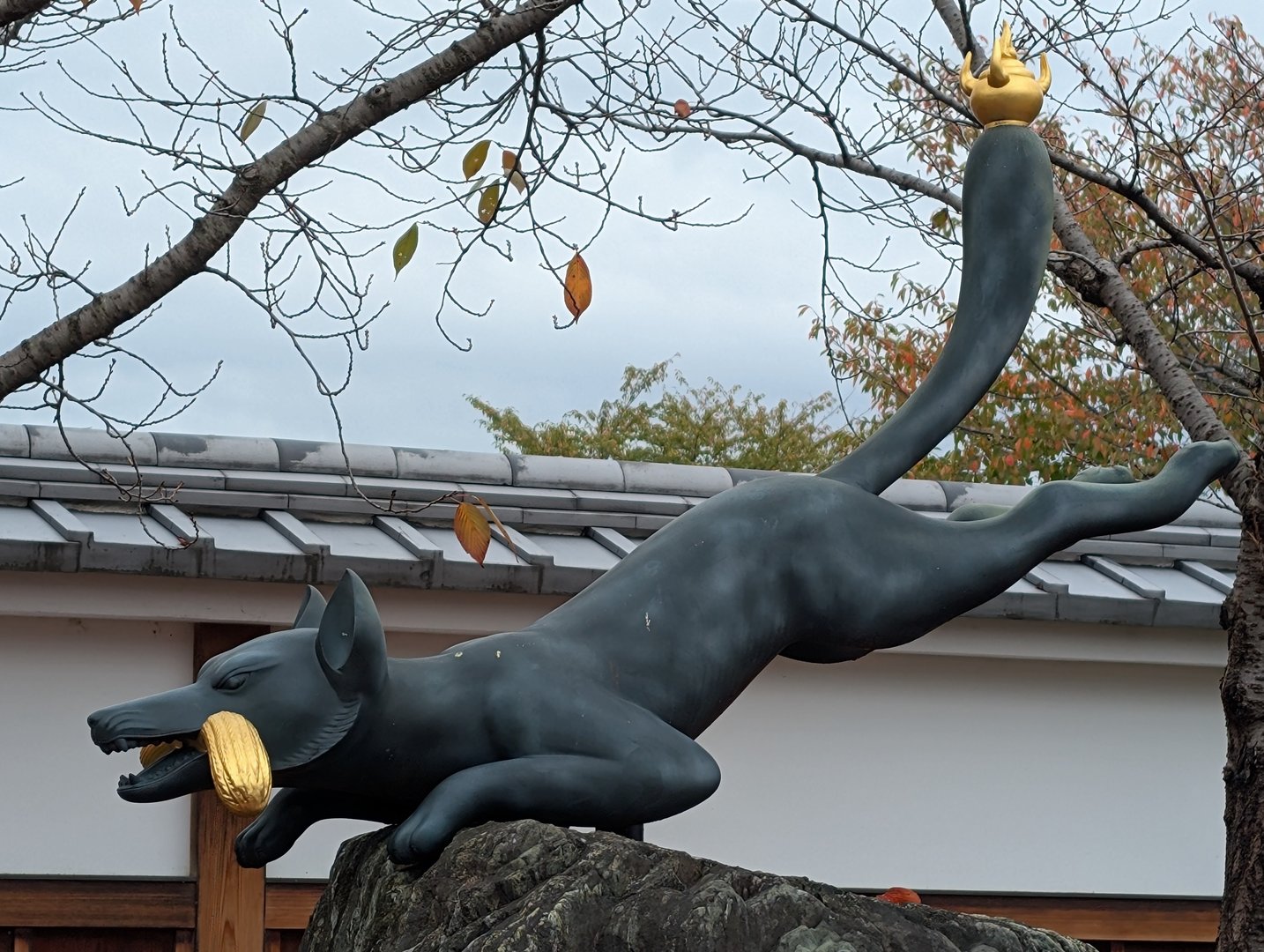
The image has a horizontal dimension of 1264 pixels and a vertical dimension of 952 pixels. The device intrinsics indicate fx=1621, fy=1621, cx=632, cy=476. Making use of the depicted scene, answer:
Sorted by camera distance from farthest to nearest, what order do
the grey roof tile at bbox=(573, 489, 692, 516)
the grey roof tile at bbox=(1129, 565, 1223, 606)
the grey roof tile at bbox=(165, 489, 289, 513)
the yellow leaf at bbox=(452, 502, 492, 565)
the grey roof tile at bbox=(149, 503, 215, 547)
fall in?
the grey roof tile at bbox=(573, 489, 692, 516)
the grey roof tile at bbox=(1129, 565, 1223, 606)
the grey roof tile at bbox=(165, 489, 289, 513)
the grey roof tile at bbox=(149, 503, 215, 547)
the yellow leaf at bbox=(452, 502, 492, 565)

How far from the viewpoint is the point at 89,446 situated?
19.2ft

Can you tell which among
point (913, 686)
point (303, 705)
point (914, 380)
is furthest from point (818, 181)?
point (914, 380)

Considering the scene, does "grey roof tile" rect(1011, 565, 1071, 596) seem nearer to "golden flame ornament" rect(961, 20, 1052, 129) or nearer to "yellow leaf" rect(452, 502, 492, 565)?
"golden flame ornament" rect(961, 20, 1052, 129)

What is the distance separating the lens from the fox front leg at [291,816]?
3.07m

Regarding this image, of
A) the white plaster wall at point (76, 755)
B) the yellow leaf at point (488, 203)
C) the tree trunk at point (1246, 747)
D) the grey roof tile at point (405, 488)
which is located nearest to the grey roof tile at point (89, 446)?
the grey roof tile at point (405, 488)

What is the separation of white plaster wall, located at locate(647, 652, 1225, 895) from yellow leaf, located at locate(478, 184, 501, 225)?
2202 mm

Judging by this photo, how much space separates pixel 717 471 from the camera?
6801 mm

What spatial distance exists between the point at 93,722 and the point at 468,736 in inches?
25.2

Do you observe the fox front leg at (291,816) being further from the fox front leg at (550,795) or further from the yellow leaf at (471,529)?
the yellow leaf at (471,529)

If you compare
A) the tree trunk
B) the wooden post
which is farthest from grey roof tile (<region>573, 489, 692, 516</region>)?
the tree trunk

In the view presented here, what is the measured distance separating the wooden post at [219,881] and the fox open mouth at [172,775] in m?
2.23

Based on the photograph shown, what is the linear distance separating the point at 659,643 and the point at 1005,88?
1338 mm

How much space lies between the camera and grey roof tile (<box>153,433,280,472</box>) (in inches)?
227

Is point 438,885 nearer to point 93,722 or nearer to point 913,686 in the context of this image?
point 93,722
